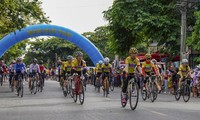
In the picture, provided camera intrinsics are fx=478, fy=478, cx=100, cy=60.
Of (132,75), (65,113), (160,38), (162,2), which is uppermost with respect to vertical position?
(162,2)

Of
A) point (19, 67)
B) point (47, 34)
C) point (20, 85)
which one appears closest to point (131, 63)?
point (20, 85)

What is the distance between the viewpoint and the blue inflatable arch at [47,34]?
42.4m

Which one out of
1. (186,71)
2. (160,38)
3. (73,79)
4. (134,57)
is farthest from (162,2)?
(134,57)

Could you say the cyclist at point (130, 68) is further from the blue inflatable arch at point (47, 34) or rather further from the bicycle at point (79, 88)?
the blue inflatable arch at point (47, 34)

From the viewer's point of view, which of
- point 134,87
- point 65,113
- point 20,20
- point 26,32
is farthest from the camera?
point 26,32

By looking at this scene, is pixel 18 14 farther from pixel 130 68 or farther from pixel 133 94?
pixel 133 94

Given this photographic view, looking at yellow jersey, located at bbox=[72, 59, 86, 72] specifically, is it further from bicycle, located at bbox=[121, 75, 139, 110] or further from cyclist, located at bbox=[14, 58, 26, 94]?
cyclist, located at bbox=[14, 58, 26, 94]

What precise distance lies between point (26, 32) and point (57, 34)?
11.1ft

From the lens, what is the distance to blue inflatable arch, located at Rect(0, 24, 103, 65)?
1670 inches

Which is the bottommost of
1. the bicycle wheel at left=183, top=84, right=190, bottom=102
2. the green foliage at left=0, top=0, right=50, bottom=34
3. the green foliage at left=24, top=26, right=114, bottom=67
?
the bicycle wheel at left=183, top=84, right=190, bottom=102

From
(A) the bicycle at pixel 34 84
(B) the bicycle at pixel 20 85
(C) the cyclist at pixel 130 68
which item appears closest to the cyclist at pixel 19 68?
(B) the bicycle at pixel 20 85

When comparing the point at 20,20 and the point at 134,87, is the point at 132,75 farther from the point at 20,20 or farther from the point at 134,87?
the point at 20,20

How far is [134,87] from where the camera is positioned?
47.6 ft

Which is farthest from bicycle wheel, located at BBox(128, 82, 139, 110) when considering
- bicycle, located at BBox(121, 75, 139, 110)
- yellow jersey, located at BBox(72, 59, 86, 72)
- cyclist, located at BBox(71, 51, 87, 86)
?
yellow jersey, located at BBox(72, 59, 86, 72)
